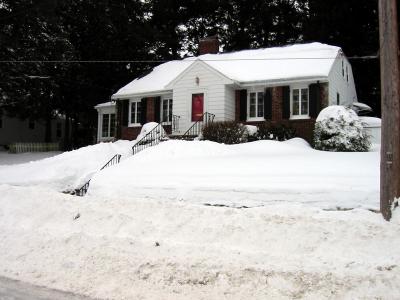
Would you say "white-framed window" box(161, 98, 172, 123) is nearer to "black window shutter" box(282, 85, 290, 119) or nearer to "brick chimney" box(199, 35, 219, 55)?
"brick chimney" box(199, 35, 219, 55)

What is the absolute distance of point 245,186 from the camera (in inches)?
377

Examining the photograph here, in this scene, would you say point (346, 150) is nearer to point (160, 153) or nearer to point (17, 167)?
point (160, 153)

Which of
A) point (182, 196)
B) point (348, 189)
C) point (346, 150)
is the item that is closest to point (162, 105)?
point (346, 150)

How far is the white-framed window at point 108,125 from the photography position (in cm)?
2906

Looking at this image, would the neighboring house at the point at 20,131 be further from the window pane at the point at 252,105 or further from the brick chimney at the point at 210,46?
the window pane at the point at 252,105

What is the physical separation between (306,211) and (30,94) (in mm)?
24344

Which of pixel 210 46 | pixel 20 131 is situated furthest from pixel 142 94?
pixel 20 131

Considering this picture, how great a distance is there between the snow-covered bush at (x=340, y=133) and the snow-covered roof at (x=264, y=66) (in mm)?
3436

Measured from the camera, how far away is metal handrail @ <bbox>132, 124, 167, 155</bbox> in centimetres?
1962

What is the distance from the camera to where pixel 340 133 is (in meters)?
15.6

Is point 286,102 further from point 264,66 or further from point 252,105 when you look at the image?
point 264,66

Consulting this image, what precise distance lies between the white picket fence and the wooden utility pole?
27.6 metres

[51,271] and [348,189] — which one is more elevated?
[348,189]

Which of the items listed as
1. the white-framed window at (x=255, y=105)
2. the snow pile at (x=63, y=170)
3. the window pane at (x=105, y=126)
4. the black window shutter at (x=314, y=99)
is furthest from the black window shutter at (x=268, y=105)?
the window pane at (x=105, y=126)
